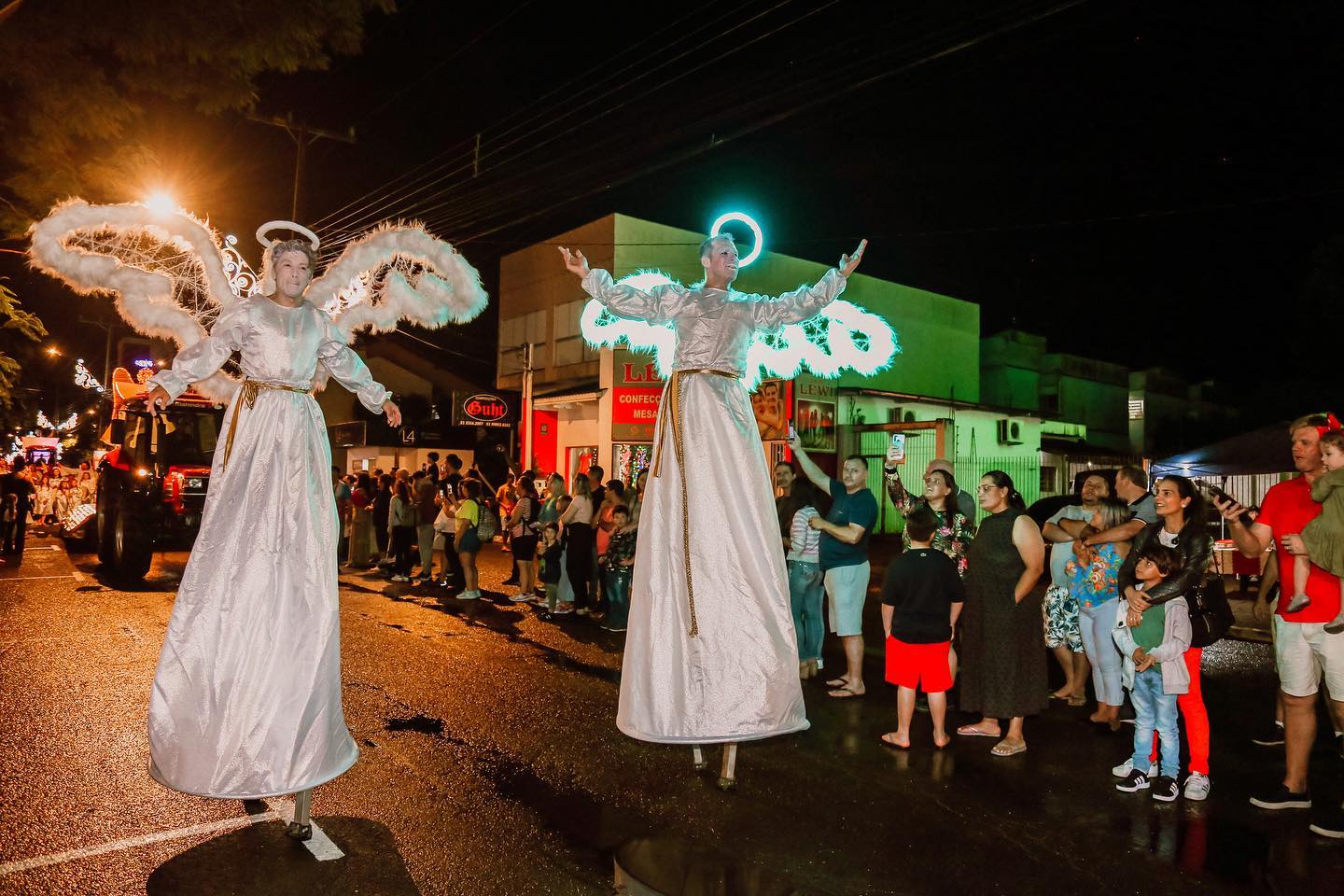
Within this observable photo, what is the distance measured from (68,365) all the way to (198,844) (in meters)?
45.2

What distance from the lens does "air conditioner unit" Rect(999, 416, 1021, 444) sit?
2575cm

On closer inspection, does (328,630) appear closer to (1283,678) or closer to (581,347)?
(1283,678)

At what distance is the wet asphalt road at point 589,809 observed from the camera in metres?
3.73

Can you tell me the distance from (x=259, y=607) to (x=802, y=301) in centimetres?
306

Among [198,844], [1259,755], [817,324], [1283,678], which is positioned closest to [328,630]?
[198,844]

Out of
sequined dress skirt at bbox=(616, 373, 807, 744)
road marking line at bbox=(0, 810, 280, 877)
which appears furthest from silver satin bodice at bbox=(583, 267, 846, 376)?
road marking line at bbox=(0, 810, 280, 877)

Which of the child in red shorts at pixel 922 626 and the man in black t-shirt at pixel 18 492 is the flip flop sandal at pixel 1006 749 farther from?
the man in black t-shirt at pixel 18 492

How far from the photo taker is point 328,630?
4.06m

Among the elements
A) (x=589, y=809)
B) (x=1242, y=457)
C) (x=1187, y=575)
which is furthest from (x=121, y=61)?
(x=1242, y=457)

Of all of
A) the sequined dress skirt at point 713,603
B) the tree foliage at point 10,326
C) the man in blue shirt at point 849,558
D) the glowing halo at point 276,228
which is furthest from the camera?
the tree foliage at point 10,326

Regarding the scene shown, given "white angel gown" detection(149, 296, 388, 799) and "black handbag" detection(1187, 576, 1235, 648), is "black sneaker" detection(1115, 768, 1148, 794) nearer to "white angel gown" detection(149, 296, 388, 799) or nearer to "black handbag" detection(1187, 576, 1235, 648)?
"black handbag" detection(1187, 576, 1235, 648)

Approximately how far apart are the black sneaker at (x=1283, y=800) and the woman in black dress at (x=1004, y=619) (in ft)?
4.38

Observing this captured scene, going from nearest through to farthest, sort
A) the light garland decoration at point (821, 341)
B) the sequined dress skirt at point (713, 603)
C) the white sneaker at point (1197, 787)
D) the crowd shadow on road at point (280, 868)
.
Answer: the crowd shadow on road at point (280, 868)
the sequined dress skirt at point (713, 603)
the white sneaker at point (1197, 787)
the light garland decoration at point (821, 341)

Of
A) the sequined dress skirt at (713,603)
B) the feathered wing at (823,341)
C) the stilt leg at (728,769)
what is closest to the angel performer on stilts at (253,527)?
the sequined dress skirt at (713,603)
